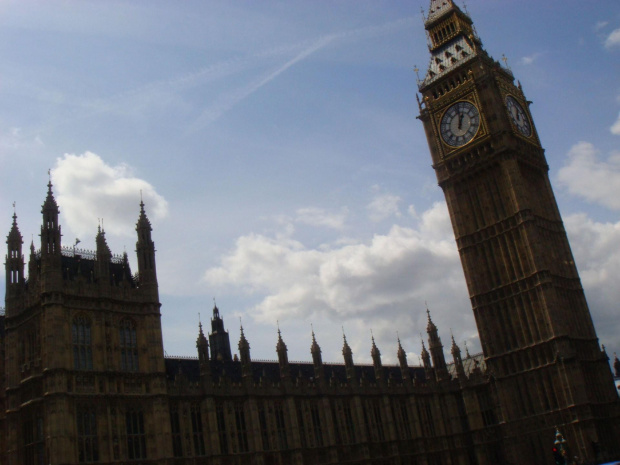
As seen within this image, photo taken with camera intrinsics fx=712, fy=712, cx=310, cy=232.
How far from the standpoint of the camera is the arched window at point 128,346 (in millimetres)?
56812

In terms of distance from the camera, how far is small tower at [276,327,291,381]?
68250mm

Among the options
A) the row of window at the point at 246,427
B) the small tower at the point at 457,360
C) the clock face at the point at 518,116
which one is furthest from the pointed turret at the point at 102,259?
the clock face at the point at 518,116

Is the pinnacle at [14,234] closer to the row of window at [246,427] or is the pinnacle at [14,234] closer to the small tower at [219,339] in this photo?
the row of window at [246,427]

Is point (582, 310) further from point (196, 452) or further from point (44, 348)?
point (44, 348)

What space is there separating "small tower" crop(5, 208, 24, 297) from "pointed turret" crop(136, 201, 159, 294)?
950cm

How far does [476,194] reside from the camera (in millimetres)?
86125

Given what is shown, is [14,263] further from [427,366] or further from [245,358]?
[427,366]

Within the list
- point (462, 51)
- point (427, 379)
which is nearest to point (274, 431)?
point (427, 379)

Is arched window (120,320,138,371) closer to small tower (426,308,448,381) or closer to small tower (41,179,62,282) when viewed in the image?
small tower (41,179,62,282)

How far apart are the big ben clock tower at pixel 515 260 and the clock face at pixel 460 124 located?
0.41 feet

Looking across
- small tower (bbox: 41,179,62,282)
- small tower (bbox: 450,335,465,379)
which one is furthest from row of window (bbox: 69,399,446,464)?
small tower (bbox: 41,179,62,282)

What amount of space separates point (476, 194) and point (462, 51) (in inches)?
763

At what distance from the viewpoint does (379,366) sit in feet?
260

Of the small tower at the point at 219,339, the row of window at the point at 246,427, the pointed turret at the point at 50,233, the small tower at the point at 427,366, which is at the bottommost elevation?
the row of window at the point at 246,427
